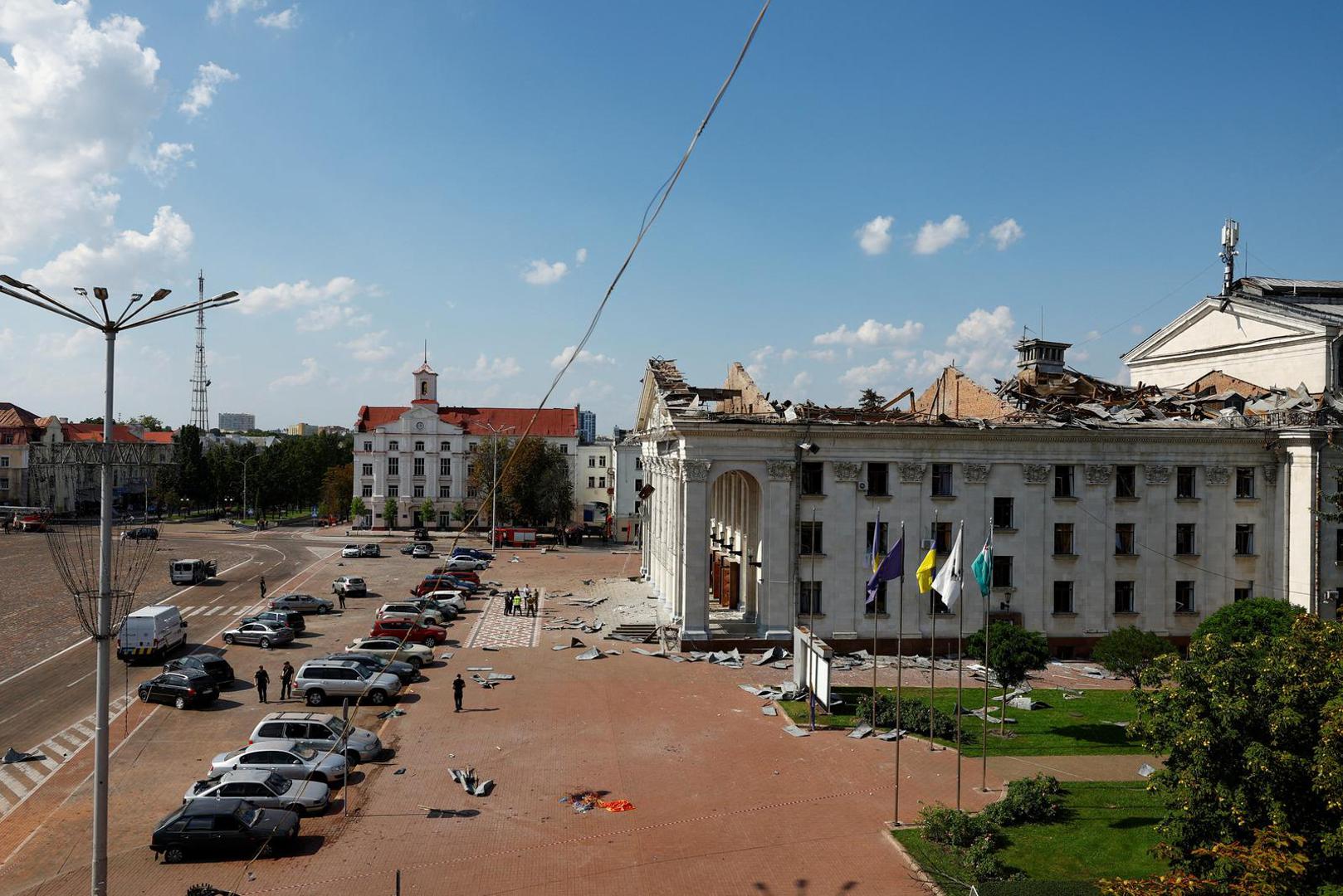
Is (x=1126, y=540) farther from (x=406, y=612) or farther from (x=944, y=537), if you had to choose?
(x=406, y=612)

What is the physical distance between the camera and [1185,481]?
143 feet

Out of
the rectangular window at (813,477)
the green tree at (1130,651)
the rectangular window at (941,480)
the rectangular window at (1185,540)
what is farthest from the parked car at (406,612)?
the rectangular window at (1185,540)

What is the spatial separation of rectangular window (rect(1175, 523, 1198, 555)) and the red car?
38.5 m

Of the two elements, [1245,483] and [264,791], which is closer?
[264,791]

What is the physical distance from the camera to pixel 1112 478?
4281cm

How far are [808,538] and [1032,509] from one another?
1156 cm

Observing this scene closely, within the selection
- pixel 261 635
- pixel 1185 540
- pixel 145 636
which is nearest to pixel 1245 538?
pixel 1185 540

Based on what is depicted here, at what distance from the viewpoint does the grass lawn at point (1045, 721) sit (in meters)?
28.4

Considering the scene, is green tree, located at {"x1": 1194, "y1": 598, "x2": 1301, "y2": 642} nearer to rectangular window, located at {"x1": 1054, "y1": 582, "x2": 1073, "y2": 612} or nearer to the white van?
rectangular window, located at {"x1": 1054, "y1": 582, "x2": 1073, "y2": 612}

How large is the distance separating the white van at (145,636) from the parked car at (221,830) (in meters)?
19.7

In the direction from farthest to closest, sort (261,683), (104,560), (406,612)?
(406,612)
(261,683)
(104,560)

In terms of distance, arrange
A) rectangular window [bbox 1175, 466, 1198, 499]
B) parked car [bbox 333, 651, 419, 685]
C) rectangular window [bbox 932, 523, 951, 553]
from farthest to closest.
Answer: rectangular window [bbox 1175, 466, 1198, 499] < rectangular window [bbox 932, 523, 951, 553] < parked car [bbox 333, 651, 419, 685]

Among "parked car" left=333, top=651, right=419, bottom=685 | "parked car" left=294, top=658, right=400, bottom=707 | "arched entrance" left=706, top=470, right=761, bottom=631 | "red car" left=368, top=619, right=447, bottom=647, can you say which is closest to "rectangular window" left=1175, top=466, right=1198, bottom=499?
"arched entrance" left=706, top=470, right=761, bottom=631

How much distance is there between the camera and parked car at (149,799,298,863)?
63.8 ft
